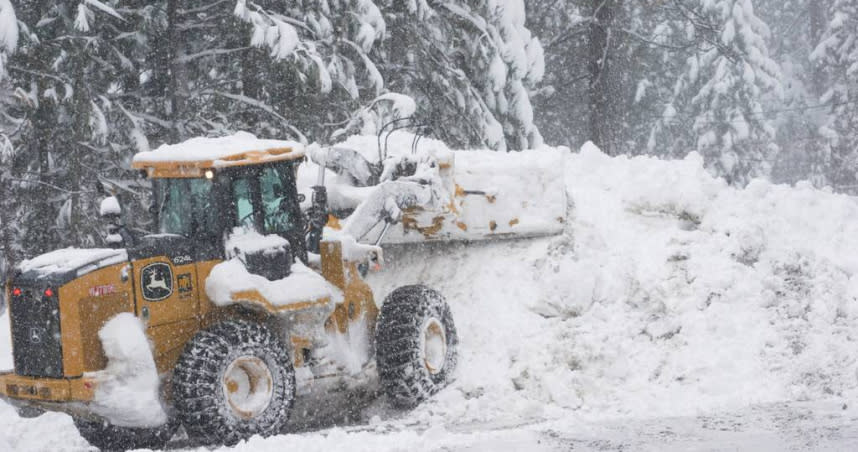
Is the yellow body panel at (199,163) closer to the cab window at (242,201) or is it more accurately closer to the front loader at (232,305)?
the front loader at (232,305)

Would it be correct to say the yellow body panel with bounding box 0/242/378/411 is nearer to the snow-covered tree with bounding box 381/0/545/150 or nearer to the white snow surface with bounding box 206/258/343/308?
the white snow surface with bounding box 206/258/343/308

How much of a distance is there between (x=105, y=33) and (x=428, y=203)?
954 centimetres

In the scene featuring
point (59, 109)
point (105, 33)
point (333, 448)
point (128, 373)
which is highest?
point (105, 33)

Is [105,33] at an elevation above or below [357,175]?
above

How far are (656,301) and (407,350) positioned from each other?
2716mm

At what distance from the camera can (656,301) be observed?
1080cm

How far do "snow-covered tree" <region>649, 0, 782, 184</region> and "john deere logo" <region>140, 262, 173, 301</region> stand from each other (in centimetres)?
2760

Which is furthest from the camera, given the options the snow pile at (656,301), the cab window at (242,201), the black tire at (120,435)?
the snow pile at (656,301)

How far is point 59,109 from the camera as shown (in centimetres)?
1669

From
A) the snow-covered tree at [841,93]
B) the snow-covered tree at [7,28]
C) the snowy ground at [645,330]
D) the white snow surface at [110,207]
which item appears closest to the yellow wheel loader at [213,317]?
the white snow surface at [110,207]

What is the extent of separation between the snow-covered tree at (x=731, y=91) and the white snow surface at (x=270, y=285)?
26.4 m

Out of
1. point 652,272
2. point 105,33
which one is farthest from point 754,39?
point 652,272

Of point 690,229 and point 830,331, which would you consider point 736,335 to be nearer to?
point 830,331

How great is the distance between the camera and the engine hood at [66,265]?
798cm
